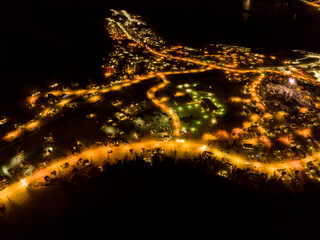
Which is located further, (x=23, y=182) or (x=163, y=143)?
(x=163, y=143)

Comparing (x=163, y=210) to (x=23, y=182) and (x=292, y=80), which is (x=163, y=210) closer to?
(x=23, y=182)

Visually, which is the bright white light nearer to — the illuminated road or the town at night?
the town at night

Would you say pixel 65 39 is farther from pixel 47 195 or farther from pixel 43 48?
pixel 47 195

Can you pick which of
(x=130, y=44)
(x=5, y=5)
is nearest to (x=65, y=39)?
(x=130, y=44)

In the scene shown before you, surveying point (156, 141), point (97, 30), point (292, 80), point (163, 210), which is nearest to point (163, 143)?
point (156, 141)

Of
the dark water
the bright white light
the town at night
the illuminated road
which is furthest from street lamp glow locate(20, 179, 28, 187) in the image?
the bright white light
